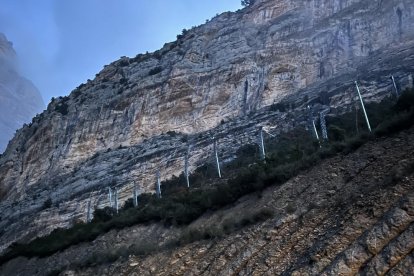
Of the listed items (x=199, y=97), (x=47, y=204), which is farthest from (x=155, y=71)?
(x=47, y=204)

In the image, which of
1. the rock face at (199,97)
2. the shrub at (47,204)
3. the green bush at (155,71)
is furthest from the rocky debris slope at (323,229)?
the green bush at (155,71)

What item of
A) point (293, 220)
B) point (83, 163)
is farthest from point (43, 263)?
point (83, 163)

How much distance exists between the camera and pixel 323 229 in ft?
35.9

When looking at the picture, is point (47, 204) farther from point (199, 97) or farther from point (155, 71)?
point (155, 71)

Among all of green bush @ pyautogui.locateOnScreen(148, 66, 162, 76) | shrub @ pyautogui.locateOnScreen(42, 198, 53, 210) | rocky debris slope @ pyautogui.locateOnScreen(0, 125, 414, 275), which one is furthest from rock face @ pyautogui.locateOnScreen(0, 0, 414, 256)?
rocky debris slope @ pyautogui.locateOnScreen(0, 125, 414, 275)

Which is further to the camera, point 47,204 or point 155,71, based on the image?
point 155,71

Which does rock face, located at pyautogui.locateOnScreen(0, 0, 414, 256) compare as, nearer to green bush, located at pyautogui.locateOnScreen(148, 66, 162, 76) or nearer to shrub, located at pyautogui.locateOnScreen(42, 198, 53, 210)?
green bush, located at pyautogui.locateOnScreen(148, 66, 162, 76)

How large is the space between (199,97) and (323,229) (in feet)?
120

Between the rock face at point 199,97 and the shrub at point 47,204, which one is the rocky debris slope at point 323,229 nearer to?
the rock face at point 199,97

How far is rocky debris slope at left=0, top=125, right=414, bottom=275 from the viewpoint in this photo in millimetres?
9281

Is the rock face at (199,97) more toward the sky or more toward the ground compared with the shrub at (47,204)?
more toward the sky

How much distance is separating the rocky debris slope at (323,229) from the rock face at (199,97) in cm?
1770

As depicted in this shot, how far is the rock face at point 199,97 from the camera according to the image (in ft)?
118

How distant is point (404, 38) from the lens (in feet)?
135
